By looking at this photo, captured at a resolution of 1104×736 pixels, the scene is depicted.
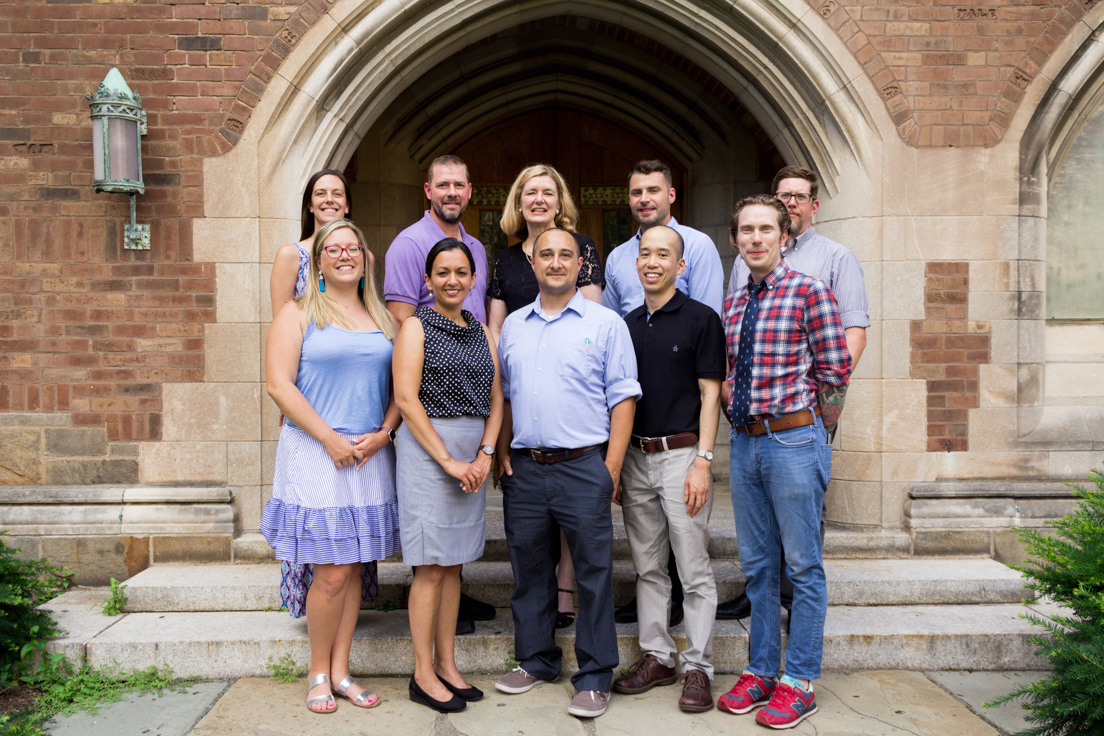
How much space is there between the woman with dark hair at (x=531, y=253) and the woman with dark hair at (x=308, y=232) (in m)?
0.59

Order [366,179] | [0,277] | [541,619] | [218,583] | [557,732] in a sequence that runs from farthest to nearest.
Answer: [366,179] → [0,277] → [218,583] → [541,619] → [557,732]

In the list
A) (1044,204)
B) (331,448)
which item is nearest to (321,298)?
(331,448)

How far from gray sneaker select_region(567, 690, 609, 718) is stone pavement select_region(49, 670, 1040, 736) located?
0.03 meters

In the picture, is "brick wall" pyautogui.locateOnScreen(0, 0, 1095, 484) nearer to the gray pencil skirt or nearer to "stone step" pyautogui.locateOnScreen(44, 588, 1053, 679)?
"stone step" pyautogui.locateOnScreen(44, 588, 1053, 679)

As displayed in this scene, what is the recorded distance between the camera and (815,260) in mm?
3709

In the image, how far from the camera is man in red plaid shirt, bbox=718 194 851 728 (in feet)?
10.5

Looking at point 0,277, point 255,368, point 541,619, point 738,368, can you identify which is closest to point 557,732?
point 541,619

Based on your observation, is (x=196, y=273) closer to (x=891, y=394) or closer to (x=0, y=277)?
(x=0, y=277)

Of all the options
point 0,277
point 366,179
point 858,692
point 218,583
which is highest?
point 366,179

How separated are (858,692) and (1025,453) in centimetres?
215

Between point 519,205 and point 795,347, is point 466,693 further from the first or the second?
point 519,205

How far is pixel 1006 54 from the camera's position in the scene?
15.8 ft

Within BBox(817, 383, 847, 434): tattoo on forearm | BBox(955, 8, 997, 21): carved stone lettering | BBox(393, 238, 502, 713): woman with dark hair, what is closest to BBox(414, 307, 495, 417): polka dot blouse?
BBox(393, 238, 502, 713): woman with dark hair

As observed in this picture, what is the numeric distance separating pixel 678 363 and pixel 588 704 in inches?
54.3
